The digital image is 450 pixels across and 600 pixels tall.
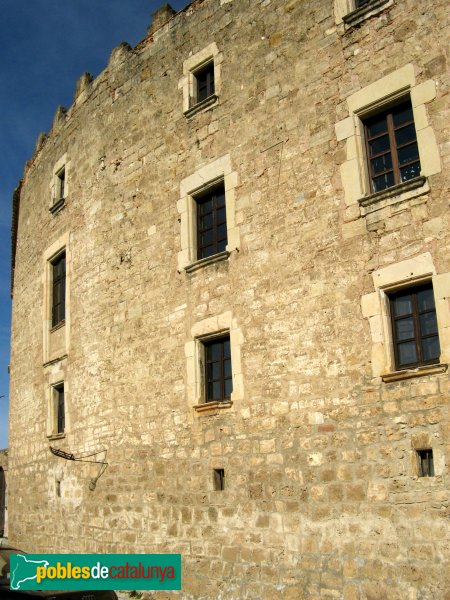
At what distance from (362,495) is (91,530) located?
6208mm

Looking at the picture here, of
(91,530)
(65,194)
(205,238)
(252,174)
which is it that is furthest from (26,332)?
(252,174)

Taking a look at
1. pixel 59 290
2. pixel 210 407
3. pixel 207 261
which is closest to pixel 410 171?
pixel 207 261

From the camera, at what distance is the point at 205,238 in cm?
1135

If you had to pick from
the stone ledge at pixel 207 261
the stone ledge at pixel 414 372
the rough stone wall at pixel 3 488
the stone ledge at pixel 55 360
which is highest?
the stone ledge at pixel 207 261

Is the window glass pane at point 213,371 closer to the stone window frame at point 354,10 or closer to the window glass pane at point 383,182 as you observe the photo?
the window glass pane at point 383,182

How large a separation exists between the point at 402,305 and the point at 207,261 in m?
3.54

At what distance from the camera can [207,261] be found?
10.8 metres

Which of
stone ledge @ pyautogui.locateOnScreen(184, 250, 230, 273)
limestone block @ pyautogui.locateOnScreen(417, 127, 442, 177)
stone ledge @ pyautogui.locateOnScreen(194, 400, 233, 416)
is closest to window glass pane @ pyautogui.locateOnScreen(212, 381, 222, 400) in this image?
stone ledge @ pyautogui.locateOnScreen(194, 400, 233, 416)

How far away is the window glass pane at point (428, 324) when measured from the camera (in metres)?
8.07

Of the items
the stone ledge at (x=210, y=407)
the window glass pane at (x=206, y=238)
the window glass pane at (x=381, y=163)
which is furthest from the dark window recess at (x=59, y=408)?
the window glass pane at (x=381, y=163)

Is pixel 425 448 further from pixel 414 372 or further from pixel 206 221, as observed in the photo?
pixel 206 221

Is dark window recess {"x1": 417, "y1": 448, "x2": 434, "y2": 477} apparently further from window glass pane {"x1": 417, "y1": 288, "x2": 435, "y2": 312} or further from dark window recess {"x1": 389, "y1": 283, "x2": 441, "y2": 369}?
window glass pane {"x1": 417, "y1": 288, "x2": 435, "y2": 312}

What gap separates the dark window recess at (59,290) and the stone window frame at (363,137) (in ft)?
26.6

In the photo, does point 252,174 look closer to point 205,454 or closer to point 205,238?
point 205,238
